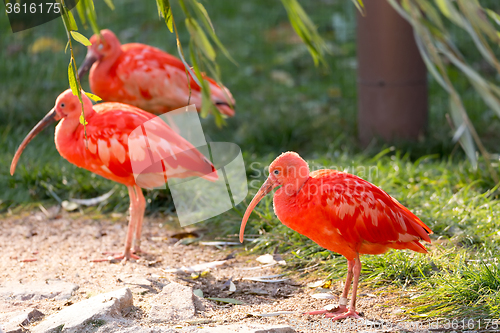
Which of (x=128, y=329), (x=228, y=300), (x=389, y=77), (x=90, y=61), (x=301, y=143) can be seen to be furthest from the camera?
(x=301, y=143)

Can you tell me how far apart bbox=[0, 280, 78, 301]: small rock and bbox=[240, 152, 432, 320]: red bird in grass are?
1353mm

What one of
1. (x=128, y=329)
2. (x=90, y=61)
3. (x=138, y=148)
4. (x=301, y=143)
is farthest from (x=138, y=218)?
(x=301, y=143)

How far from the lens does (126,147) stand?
385 centimetres

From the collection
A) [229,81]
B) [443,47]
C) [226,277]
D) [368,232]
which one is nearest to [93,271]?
[226,277]

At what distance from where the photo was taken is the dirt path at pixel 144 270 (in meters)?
3.16

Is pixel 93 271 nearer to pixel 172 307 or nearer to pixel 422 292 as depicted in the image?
pixel 172 307

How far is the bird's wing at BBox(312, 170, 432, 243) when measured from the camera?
9.90ft

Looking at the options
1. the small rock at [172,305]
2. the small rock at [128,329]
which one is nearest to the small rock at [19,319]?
the small rock at [128,329]

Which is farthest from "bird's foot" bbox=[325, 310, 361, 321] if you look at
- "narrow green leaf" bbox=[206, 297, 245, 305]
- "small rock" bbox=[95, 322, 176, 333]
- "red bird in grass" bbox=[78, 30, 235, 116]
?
"red bird in grass" bbox=[78, 30, 235, 116]

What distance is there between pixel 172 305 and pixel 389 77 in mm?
3753

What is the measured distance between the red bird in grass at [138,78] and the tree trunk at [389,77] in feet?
5.31

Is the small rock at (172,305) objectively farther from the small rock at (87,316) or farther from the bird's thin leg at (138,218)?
the bird's thin leg at (138,218)

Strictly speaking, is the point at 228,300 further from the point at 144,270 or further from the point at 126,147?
the point at 126,147

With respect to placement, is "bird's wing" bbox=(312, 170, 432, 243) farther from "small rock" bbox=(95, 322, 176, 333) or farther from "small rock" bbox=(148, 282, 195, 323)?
"small rock" bbox=(95, 322, 176, 333)
